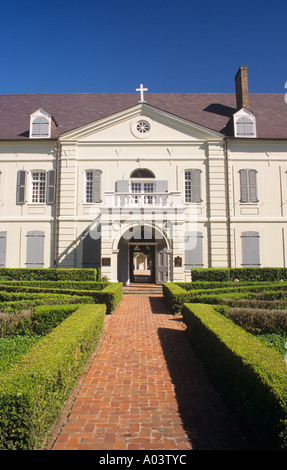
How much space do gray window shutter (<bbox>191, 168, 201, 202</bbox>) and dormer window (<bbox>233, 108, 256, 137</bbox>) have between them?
3516 millimetres

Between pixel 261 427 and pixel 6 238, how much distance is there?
18630mm

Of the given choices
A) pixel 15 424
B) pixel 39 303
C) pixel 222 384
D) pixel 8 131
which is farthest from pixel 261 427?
pixel 8 131

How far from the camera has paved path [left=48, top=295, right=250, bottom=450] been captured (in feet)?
11.9

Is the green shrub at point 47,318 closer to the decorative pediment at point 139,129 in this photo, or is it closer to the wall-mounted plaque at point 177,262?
the wall-mounted plaque at point 177,262

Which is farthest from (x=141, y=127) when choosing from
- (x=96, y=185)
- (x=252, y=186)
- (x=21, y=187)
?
(x=21, y=187)

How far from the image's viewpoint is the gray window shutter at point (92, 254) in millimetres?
18484

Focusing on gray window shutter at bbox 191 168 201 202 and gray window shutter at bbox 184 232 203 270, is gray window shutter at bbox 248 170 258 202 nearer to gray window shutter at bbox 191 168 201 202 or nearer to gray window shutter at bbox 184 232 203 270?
gray window shutter at bbox 191 168 201 202

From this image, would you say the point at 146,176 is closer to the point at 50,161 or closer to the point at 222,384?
the point at 50,161

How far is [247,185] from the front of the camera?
62.8 ft

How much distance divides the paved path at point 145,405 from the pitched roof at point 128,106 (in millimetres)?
17138

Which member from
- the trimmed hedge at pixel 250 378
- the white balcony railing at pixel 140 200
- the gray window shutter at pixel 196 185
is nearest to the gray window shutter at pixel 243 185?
the gray window shutter at pixel 196 185

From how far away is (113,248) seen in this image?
53.2 ft

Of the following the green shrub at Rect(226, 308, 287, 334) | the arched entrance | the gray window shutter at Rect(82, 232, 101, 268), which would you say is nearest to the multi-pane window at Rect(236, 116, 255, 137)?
the arched entrance

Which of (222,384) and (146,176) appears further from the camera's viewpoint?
(146,176)
